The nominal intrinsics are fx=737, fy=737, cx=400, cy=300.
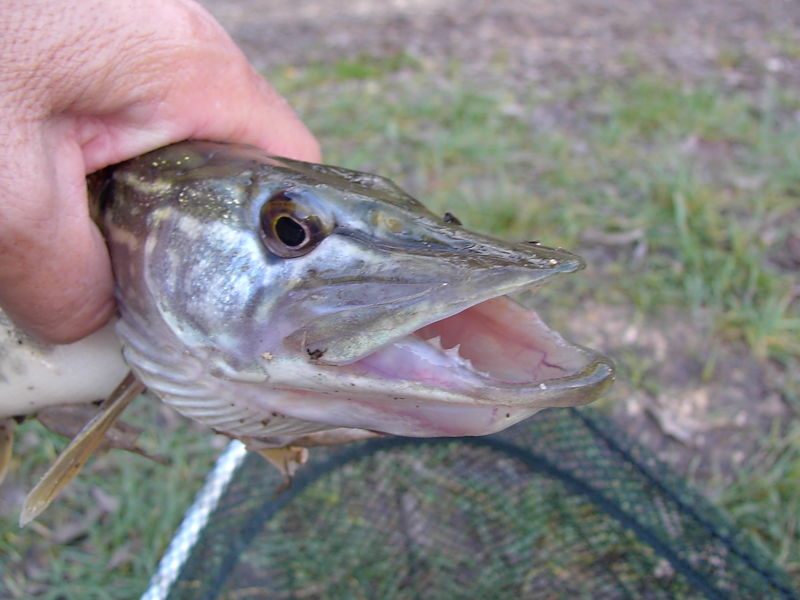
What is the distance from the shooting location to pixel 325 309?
114cm

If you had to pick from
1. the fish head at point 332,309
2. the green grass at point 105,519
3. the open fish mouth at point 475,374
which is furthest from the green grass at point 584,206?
the open fish mouth at point 475,374


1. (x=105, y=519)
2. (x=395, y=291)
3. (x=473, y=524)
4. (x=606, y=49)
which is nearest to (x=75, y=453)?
(x=395, y=291)

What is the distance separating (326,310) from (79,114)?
1.97ft

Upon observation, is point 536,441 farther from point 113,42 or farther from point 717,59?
point 717,59

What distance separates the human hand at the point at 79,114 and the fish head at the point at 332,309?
112 millimetres

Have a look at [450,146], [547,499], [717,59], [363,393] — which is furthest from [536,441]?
[717,59]

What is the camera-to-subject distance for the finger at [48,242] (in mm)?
1208

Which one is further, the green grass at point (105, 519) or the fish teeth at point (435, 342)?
the green grass at point (105, 519)

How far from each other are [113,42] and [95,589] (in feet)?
5.47

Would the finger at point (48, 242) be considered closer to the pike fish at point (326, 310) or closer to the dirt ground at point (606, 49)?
the pike fish at point (326, 310)

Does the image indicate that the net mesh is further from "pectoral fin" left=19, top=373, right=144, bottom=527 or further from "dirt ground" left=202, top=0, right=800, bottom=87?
"dirt ground" left=202, top=0, right=800, bottom=87

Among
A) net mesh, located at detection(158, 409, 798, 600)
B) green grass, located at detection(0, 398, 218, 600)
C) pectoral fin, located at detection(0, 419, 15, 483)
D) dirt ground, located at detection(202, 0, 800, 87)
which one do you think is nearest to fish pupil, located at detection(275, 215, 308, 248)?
pectoral fin, located at detection(0, 419, 15, 483)

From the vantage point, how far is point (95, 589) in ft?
7.26

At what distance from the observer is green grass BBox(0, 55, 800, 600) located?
236 cm
